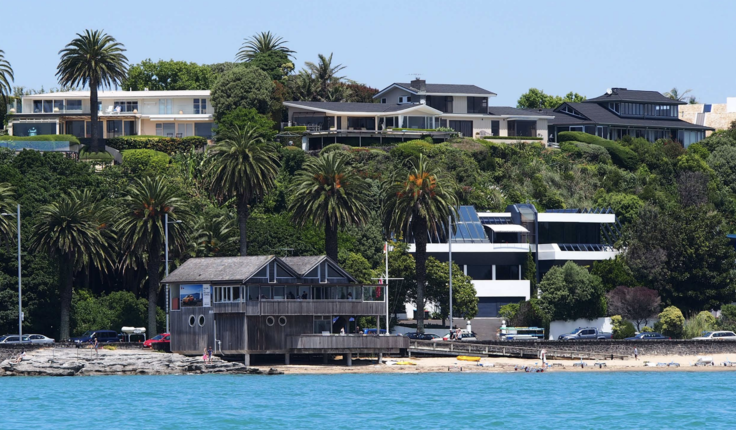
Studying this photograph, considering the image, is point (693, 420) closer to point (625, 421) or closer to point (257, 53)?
point (625, 421)

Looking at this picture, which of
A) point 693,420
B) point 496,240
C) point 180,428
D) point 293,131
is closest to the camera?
point 180,428

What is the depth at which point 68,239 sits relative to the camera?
101 metres

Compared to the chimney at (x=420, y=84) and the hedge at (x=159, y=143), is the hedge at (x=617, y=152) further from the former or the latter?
the hedge at (x=159, y=143)

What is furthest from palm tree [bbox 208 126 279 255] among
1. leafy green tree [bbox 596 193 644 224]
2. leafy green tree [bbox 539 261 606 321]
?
leafy green tree [bbox 596 193 644 224]

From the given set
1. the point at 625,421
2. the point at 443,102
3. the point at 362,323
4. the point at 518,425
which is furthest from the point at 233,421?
the point at 443,102

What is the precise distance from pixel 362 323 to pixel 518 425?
40.4 metres

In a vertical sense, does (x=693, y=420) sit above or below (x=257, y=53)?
below

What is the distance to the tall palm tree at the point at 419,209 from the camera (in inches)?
4215

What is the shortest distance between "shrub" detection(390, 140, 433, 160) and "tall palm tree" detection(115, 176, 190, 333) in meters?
45.6

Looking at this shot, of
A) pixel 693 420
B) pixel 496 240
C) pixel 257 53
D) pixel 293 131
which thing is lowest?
pixel 693 420

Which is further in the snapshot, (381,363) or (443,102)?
(443,102)

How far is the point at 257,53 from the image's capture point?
595 feet

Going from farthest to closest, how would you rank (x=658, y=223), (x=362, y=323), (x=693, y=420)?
(x=658, y=223) → (x=362, y=323) → (x=693, y=420)

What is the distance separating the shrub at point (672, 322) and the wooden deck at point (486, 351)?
12.9 metres
